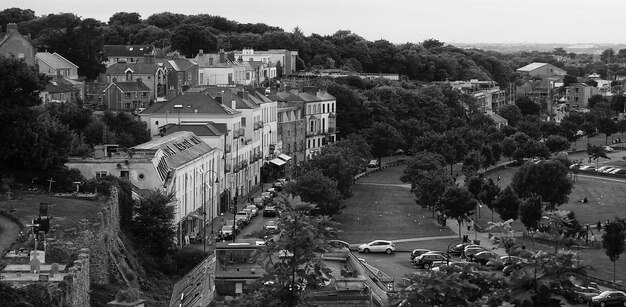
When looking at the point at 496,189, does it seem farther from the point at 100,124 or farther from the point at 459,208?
the point at 100,124

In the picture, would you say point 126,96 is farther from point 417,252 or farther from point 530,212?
point 417,252

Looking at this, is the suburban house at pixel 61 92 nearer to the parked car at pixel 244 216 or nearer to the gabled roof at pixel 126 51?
the parked car at pixel 244 216

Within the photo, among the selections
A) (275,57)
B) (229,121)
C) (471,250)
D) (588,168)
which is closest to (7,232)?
(471,250)

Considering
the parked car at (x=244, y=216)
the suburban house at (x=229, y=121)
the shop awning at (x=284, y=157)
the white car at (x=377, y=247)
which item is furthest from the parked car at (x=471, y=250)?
the shop awning at (x=284, y=157)

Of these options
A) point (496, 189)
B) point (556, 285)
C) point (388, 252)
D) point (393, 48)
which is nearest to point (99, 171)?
point (388, 252)

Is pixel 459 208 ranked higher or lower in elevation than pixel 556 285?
lower
